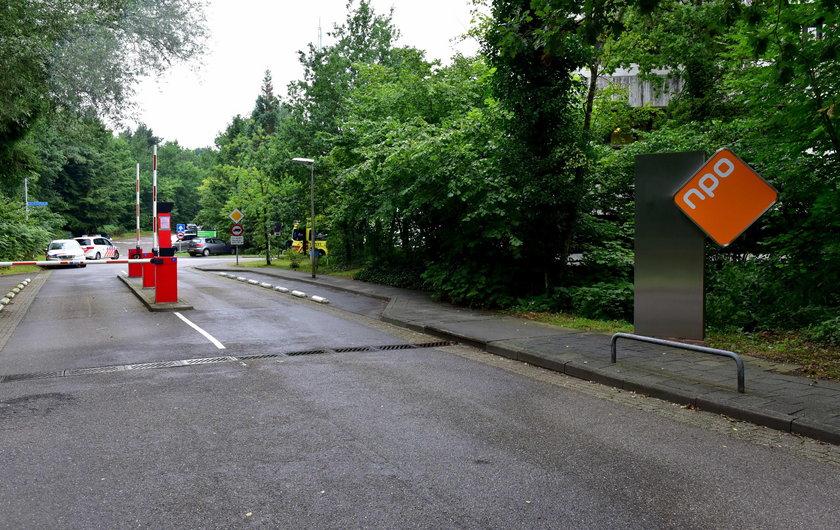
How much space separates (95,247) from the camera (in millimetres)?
41688

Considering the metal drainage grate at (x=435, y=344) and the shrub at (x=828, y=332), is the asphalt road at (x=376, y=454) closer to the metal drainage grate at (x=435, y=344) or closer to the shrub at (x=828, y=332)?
the metal drainage grate at (x=435, y=344)

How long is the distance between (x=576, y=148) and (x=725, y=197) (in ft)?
19.0

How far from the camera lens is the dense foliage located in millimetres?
8859

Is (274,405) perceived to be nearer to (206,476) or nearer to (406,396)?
(406,396)

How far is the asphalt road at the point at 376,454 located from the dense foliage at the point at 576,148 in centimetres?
426

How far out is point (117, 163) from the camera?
73.1 meters

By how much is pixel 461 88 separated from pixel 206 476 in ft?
53.0

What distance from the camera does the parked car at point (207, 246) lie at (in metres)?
51.9

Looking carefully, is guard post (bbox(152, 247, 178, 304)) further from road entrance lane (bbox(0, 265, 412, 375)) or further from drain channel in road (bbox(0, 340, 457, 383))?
drain channel in road (bbox(0, 340, 457, 383))

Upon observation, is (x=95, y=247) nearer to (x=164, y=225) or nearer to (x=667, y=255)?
(x=164, y=225)

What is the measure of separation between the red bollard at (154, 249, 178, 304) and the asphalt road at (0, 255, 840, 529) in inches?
234

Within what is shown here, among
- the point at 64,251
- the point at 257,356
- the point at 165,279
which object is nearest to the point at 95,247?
the point at 64,251

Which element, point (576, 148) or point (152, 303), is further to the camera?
point (152, 303)

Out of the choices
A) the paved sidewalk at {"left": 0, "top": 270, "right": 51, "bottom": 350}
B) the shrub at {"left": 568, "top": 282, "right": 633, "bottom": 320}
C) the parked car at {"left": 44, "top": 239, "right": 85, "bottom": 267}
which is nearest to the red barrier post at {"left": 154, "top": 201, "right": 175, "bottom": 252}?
the paved sidewalk at {"left": 0, "top": 270, "right": 51, "bottom": 350}
